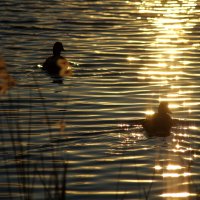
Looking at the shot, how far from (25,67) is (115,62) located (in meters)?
2.52

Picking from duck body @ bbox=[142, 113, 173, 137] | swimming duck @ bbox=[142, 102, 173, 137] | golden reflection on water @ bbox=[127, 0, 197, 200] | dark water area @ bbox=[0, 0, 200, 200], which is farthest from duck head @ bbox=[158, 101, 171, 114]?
golden reflection on water @ bbox=[127, 0, 197, 200]

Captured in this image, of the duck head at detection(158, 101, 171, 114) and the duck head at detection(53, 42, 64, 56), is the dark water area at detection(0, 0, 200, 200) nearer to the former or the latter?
the duck head at detection(158, 101, 171, 114)

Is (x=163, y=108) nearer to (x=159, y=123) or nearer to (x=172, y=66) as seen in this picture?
(x=159, y=123)

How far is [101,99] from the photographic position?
19219mm

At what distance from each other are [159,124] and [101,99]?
3002mm

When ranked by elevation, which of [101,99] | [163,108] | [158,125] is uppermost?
[163,108]

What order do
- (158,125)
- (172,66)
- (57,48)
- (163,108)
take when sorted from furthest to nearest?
(57,48)
(172,66)
(163,108)
(158,125)

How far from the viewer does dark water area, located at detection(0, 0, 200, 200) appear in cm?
1294

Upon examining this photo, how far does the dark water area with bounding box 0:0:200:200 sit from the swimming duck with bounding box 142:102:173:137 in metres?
0.15

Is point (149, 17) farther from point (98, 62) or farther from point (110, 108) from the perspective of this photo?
point (110, 108)

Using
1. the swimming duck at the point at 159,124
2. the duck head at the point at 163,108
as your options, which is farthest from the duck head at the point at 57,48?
the swimming duck at the point at 159,124

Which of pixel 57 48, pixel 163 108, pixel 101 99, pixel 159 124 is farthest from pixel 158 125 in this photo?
pixel 57 48

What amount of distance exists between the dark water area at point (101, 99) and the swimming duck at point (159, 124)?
5.9 inches

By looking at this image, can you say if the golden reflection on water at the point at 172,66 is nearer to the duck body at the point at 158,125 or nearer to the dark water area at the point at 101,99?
the dark water area at the point at 101,99
